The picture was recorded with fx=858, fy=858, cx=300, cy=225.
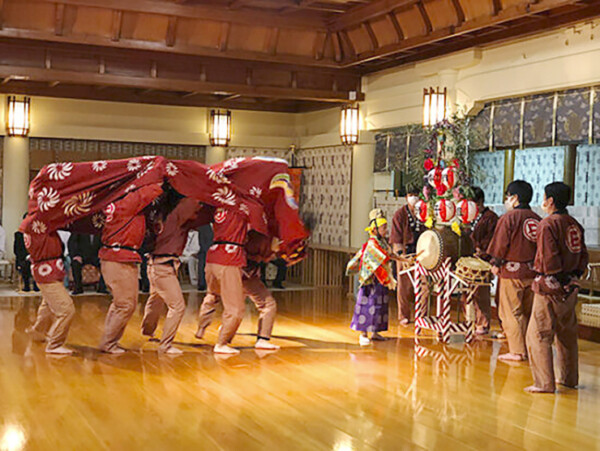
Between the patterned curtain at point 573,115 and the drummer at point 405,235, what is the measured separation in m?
1.91

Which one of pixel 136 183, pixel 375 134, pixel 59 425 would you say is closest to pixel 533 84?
pixel 375 134

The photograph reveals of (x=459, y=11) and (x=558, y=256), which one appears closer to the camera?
(x=558, y=256)

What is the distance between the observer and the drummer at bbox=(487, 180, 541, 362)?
8070mm

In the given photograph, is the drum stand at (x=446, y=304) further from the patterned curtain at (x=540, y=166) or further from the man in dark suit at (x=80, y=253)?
the man in dark suit at (x=80, y=253)

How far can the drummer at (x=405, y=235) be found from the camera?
10.7 metres

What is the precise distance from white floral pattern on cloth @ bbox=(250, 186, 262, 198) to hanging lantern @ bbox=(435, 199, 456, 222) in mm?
2011

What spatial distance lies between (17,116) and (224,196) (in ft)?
23.3

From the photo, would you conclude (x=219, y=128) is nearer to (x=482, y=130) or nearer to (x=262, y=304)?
(x=482, y=130)

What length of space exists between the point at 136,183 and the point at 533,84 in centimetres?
513

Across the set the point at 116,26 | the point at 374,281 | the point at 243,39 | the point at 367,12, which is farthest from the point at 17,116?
the point at 374,281

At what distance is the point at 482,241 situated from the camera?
9578mm

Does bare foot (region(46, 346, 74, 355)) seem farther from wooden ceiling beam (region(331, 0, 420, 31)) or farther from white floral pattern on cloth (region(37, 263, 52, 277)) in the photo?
wooden ceiling beam (region(331, 0, 420, 31))

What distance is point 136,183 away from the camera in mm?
7945

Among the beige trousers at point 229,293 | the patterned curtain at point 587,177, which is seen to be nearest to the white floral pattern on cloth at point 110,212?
the beige trousers at point 229,293
